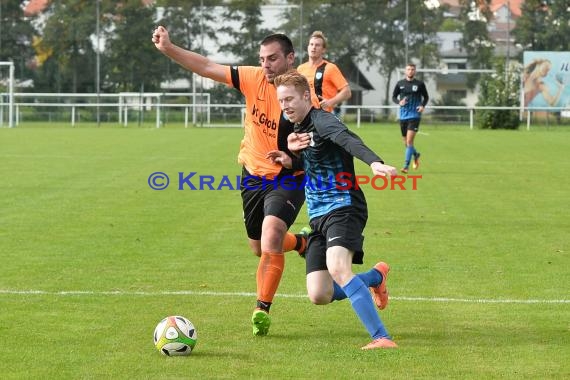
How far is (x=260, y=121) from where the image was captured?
24.0 feet

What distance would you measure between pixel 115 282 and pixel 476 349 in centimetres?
326

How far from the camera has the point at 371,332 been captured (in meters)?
6.18

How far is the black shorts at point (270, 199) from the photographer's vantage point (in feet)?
23.2

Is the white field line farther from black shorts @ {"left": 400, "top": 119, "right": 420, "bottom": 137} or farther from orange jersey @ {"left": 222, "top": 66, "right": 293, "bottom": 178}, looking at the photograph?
black shorts @ {"left": 400, "top": 119, "right": 420, "bottom": 137}

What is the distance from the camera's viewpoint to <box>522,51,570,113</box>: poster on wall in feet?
144

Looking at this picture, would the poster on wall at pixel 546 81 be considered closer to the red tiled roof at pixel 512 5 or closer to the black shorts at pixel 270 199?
the red tiled roof at pixel 512 5

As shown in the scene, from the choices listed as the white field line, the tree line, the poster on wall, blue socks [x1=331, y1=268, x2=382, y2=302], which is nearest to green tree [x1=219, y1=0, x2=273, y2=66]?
the tree line

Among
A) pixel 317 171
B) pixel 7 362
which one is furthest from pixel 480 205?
pixel 7 362

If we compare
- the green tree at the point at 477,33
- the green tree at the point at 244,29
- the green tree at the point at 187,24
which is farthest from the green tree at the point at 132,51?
the green tree at the point at 477,33

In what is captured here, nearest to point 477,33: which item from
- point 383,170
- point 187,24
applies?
point 187,24

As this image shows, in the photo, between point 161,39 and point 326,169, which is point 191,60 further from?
point 326,169

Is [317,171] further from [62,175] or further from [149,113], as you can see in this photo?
[149,113]

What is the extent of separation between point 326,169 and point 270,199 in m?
0.76

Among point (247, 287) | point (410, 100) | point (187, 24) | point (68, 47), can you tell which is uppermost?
point (187, 24)
